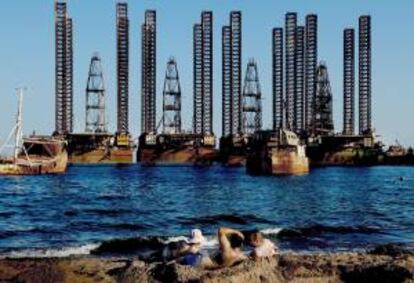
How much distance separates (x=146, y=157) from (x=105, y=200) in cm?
11951

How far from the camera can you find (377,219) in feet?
156

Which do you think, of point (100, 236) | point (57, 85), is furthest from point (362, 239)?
point (57, 85)

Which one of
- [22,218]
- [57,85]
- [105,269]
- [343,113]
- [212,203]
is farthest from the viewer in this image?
[343,113]

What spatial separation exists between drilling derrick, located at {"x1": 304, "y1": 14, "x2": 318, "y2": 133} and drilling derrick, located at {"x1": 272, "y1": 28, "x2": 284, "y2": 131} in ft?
18.9

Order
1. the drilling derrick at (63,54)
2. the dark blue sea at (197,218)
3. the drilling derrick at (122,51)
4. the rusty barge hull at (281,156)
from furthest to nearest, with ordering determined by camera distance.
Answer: the drilling derrick at (122,51) → the drilling derrick at (63,54) → the rusty barge hull at (281,156) → the dark blue sea at (197,218)

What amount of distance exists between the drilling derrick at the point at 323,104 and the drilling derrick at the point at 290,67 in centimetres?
559

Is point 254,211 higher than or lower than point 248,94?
lower

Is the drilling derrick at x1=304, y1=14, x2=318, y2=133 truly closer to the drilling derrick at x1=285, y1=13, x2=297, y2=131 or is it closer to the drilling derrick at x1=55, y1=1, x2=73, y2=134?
the drilling derrick at x1=285, y1=13, x2=297, y2=131

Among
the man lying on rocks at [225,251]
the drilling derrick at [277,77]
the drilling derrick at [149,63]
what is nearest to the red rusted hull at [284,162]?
the drilling derrick at [277,77]

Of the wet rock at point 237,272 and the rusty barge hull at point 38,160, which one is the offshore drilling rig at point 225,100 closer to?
the rusty barge hull at point 38,160

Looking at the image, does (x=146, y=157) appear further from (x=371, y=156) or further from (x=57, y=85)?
(x=371, y=156)

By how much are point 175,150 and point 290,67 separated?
32.9 meters

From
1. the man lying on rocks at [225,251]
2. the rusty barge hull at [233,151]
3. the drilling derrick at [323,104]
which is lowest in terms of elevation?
the man lying on rocks at [225,251]

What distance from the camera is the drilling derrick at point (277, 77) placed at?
584 feet
